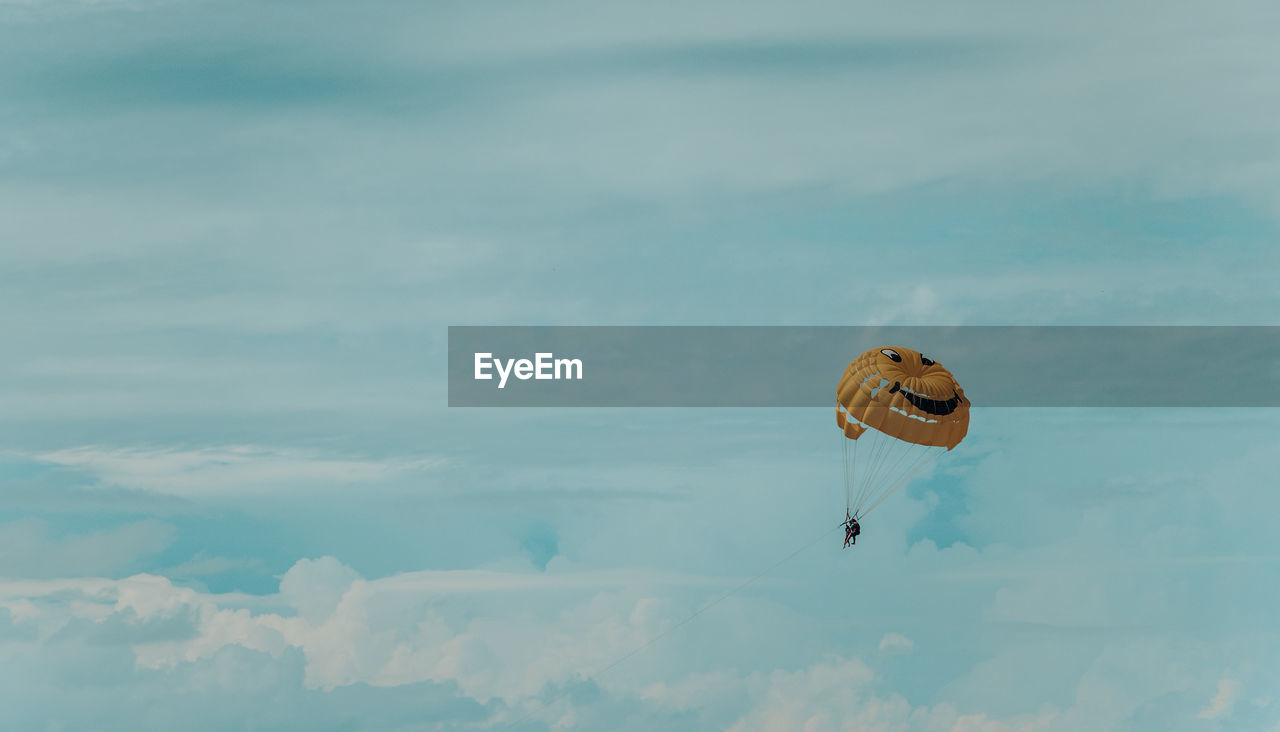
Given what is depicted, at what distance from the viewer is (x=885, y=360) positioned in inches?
4532

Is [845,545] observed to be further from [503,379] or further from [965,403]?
[503,379]

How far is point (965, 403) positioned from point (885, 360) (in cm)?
693

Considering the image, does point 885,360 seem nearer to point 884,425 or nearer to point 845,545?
point 884,425

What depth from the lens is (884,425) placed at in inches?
4493

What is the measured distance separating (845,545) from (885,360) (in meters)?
13.1

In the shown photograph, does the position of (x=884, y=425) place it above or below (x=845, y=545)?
above

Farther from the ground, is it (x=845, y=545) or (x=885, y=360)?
(x=885, y=360)

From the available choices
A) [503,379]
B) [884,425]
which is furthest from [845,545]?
[503,379]

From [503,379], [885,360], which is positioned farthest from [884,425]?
[503,379]

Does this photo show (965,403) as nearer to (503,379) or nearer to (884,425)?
(884,425)

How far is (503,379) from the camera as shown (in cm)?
12044

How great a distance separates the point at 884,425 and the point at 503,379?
1082 inches

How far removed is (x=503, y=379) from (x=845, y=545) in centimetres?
2712

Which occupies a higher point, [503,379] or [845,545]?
[503,379]
